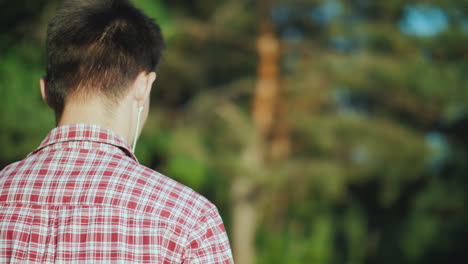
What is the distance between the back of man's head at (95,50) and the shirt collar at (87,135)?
2.8 inches

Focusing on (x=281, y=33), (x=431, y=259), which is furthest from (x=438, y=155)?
(x=281, y=33)

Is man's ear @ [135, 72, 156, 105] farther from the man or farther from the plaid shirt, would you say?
the plaid shirt

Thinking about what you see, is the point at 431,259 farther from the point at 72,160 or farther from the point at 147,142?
the point at 72,160

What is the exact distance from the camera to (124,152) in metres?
1.26

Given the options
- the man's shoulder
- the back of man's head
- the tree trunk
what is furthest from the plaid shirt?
the tree trunk

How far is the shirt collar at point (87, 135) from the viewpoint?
1.22 meters

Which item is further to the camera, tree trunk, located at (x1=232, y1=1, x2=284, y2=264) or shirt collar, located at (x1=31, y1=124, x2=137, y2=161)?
tree trunk, located at (x1=232, y1=1, x2=284, y2=264)

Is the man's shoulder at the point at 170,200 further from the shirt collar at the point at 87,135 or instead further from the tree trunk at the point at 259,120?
the tree trunk at the point at 259,120

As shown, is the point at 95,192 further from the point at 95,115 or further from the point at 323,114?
the point at 323,114

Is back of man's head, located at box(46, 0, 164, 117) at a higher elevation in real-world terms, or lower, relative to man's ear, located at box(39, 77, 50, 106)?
higher

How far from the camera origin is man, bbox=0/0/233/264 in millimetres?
1147

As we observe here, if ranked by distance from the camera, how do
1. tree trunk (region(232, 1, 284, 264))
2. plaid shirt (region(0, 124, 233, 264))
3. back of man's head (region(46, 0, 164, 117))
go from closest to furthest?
plaid shirt (region(0, 124, 233, 264))
back of man's head (region(46, 0, 164, 117))
tree trunk (region(232, 1, 284, 264))

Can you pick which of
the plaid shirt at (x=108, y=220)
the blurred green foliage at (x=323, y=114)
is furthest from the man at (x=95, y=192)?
the blurred green foliage at (x=323, y=114)

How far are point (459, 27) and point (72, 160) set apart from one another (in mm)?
10561
